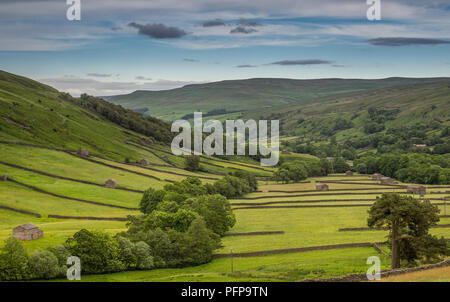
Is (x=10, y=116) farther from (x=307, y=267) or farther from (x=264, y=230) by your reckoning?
(x=307, y=267)

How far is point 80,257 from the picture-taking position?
58.8 meters

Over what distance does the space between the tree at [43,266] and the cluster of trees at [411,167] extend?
123 m

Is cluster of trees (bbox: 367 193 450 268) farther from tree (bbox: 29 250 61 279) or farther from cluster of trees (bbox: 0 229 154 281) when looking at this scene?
tree (bbox: 29 250 61 279)

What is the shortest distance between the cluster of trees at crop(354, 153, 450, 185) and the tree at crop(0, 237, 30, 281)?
12530 cm

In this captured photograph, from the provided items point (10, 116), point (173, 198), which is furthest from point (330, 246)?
point (10, 116)

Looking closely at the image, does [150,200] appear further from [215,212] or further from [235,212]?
[215,212]

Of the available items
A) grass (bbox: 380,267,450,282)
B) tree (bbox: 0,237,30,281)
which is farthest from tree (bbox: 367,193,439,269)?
tree (bbox: 0,237,30,281)

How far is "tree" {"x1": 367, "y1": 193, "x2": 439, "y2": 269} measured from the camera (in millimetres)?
50844

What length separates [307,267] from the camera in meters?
53.5

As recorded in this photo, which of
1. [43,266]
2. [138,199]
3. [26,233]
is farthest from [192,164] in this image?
[43,266]

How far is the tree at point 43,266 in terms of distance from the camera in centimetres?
5550

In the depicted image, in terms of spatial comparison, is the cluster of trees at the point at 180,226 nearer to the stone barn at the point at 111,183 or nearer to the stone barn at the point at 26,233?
the stone barn at the point at 26,233

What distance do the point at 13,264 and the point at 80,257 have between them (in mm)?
7418
